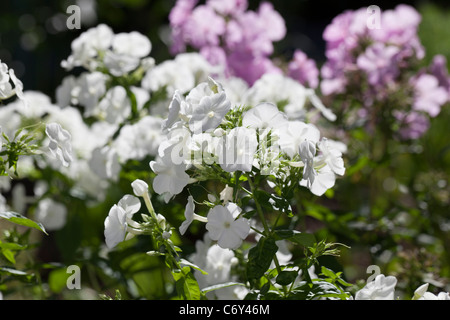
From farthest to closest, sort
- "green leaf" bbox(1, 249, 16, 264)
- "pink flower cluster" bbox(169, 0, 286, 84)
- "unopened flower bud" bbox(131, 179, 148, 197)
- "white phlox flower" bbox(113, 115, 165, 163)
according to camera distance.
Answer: "pink flower cluster" bbox(169, 0, 286, 84) < "white phlox flower" bbox(113, 115, 165, 163) < "green leaf" bbox(1, 249, 16, 264) < "unopened flower bud" bbox(131, 179, 148, 197)

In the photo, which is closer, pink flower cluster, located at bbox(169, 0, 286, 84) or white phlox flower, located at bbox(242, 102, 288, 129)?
white phlox flower, located at bbox(242, 102, 288, 129)

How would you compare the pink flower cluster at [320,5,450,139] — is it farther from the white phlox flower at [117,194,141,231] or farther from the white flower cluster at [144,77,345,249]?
the white phlox flower at [117,194,141,231]

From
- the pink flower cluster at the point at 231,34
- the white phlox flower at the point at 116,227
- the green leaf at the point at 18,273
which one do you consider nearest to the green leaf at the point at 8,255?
the green leaf at the point at 18,273

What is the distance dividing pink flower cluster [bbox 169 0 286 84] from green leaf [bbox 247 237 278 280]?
84cm

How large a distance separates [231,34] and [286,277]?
940mm

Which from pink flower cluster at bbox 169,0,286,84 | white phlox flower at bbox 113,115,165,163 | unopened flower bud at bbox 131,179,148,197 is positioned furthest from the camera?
pink flower cluster at bbox 169,0,286,84

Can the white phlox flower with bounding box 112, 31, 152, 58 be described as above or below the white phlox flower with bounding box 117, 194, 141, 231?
above

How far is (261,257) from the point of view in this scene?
0.83 metres

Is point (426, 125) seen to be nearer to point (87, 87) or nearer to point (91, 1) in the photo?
point (87, 87)

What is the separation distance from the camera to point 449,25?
106 inches

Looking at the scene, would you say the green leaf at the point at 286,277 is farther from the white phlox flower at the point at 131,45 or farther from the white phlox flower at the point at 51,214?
the white phlox flower at the point at 51,214

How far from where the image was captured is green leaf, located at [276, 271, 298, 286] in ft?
2.73

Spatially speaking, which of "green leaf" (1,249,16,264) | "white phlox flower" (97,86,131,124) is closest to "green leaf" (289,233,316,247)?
"green leaf" (1,249,16,264)
